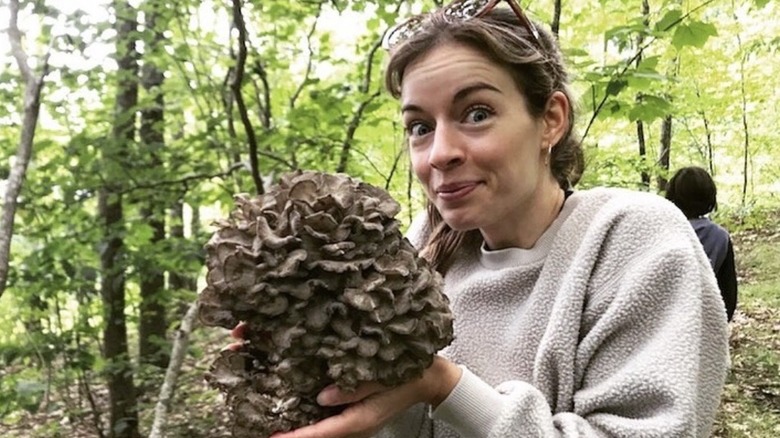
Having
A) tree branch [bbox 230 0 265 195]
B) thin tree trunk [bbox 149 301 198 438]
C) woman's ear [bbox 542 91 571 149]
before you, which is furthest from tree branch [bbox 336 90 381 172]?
woman's ear [bbox 542 91 571 149]

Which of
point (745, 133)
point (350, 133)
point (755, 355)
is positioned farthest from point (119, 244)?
point (745, 133)

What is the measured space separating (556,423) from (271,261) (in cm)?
75

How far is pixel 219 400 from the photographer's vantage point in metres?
7.52

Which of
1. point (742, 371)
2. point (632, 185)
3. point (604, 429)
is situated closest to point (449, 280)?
point (604, 429)

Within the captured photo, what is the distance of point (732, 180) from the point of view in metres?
20.6

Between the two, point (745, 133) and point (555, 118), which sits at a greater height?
point (555, 118)

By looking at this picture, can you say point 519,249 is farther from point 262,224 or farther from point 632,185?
point 632,185

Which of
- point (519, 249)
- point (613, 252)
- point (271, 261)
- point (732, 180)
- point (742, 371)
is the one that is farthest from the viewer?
point (732, 180)

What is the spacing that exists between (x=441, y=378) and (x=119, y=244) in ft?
16.9

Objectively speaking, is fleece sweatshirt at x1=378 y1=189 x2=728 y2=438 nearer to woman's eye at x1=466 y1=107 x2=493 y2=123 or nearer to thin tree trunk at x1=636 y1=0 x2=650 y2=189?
woman's eye at x1=466 y1=107 x2=493 y2=123

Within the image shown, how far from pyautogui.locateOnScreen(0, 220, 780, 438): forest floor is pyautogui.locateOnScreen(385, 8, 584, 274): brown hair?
4.47m

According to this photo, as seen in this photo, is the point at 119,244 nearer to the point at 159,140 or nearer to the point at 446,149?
the point at 159,140

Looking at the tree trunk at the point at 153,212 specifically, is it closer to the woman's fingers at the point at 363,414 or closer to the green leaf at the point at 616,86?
the green leaf at the point at 616,86

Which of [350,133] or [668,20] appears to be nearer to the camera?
[668,20]
